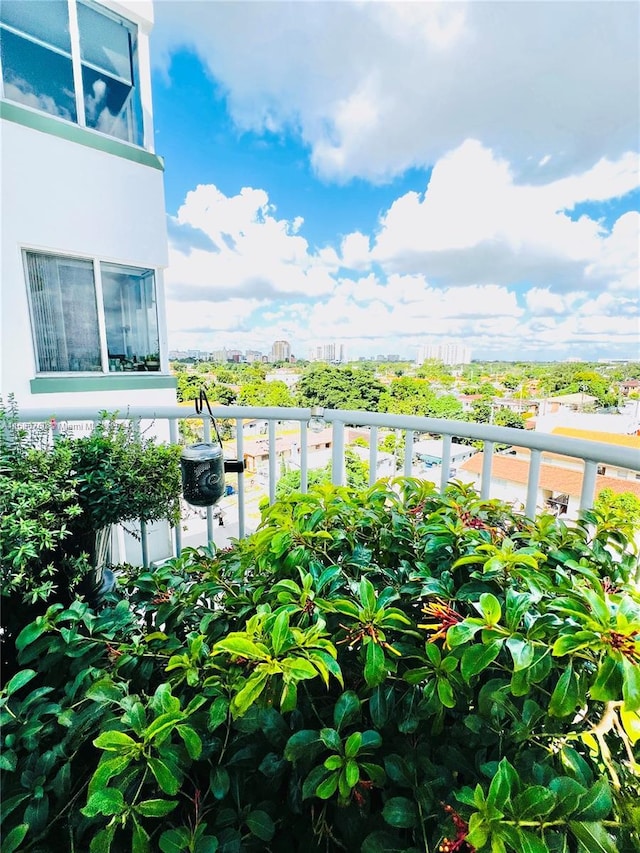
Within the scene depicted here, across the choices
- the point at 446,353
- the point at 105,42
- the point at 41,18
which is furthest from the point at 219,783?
the point at 105,42

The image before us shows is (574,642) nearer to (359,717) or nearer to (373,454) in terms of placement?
(359,717)

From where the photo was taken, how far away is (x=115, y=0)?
3.53 metres

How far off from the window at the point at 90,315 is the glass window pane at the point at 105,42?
188cm

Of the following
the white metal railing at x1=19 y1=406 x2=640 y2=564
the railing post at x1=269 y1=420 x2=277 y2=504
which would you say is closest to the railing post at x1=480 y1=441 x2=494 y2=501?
the white metal railing at x1=19 y1=406 x2=640 y2=564

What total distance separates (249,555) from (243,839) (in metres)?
0.51

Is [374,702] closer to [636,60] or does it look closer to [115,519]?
[115,519]

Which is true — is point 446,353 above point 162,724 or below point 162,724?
above

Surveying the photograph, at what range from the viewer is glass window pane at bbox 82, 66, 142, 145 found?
362cm

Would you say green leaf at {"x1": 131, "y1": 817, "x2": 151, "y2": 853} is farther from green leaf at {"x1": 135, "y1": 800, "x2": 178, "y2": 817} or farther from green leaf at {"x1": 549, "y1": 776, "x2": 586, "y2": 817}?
green leaf at {"x1": 549, "y1": 776, "x2": 586, "y2": 817}

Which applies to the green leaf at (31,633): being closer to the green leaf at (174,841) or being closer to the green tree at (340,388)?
the green leaf at (174,841)

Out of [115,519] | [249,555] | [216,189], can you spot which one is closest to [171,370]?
[216,189]

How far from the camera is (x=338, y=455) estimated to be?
205 centimetres

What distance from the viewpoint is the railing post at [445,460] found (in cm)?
176

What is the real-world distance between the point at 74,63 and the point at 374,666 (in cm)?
524
